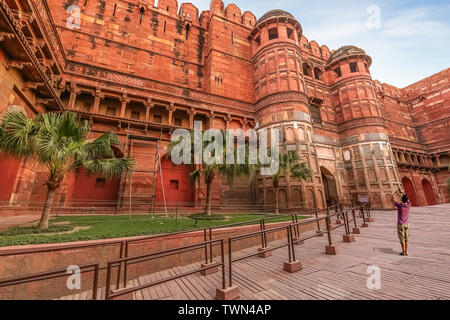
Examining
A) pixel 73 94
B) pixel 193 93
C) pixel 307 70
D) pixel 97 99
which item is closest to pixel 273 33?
pixel 307 70

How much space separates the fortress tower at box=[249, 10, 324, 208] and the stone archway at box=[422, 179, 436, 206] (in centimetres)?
2447

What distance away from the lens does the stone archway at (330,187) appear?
20328 mm

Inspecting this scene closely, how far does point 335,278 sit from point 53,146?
8259 mm

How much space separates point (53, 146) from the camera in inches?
229

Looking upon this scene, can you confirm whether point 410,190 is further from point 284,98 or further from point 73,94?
point 73,94

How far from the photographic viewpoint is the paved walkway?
120 inches

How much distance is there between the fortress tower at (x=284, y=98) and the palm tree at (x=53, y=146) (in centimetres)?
1209

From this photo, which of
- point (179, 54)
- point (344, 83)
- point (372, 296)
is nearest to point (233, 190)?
point (372, 296)

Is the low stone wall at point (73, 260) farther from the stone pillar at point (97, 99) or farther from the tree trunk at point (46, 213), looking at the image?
the stone pillar at point (97, 99)

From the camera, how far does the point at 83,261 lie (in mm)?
4438

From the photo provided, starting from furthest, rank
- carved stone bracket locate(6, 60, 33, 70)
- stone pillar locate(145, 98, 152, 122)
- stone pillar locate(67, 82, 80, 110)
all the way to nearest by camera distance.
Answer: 1. stone pillar locate(145, 98, 152, 122)
2. stone pillar locate(67, 82, 80, 110)
3. carved stone bracket locate(6, 60, 33, 70)
